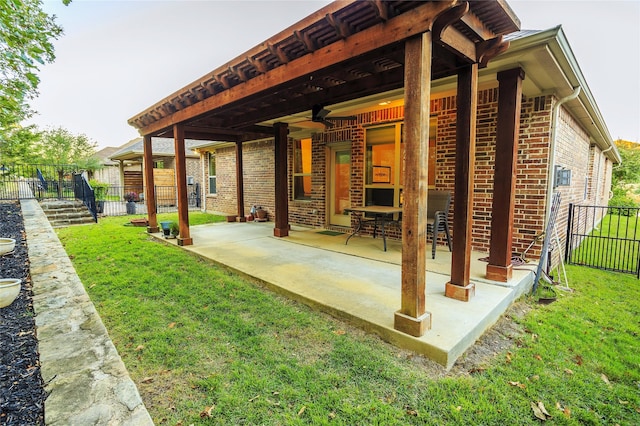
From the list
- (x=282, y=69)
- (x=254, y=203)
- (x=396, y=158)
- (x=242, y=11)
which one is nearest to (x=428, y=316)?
(x=282, y=69)

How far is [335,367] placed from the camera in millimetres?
2141

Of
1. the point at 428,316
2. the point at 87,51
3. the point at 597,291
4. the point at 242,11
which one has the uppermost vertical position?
the point at 242,11

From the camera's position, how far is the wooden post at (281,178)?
637 centimetres

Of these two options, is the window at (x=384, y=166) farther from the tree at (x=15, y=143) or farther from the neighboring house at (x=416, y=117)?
the tree at (x=15, y=143)

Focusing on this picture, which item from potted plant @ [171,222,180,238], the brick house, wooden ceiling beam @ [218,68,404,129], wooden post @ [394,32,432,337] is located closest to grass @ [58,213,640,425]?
wooden post @ [394,32,432,337]

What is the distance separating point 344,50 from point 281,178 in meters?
4.01

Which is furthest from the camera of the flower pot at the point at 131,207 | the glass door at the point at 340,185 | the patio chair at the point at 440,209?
the flower pot at the point at 131,207

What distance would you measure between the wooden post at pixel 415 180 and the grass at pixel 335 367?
12.7 inches

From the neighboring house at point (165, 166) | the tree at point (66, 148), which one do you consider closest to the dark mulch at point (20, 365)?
the neighboring house at point (165, 166)

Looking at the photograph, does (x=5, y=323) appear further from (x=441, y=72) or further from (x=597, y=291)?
(x=597, y=291)

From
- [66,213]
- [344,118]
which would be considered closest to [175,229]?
[344,118]

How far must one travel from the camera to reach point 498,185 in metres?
3.34

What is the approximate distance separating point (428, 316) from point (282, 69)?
2.79 metres

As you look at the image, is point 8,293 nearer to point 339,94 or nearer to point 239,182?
point 339,94
